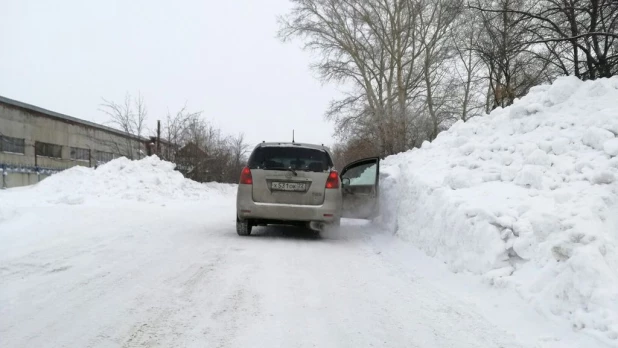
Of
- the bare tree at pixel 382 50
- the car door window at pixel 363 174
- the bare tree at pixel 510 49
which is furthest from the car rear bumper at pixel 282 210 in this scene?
the bare tree at pixel 382 50

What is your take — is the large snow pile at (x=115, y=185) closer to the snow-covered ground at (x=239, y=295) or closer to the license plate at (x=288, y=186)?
the snow-covered ground at (x=239, y=295)

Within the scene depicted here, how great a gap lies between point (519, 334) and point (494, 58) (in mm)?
12057

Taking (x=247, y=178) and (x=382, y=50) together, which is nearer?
(x=247, y=178)

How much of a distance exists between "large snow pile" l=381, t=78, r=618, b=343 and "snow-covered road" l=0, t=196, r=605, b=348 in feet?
0.87

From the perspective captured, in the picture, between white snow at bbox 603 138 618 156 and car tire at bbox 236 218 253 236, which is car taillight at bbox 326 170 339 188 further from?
white snow at bbox 603 138 618 156

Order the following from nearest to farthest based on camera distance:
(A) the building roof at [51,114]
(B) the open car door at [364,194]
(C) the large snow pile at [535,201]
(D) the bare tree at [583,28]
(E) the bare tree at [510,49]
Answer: (C) the large snow pile at [535,201], (B) the open car door at [364,194], (D) the bare tree at [583,28], (E) the bare tree at [510,49], (A) the building roof at [51,114]

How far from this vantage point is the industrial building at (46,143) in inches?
1105

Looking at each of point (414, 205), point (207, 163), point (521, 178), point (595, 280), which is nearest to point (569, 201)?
point (521, 178)

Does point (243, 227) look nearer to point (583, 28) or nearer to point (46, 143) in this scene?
point (583, 28)

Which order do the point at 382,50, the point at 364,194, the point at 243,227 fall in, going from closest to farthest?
the point at 243,227 < the point at 364,194 < the point at 382,50

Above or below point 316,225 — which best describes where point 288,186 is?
above

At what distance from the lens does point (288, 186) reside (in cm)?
752

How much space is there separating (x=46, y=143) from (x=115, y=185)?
27.7 m

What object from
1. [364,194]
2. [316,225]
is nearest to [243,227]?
Answer: [316,225]
